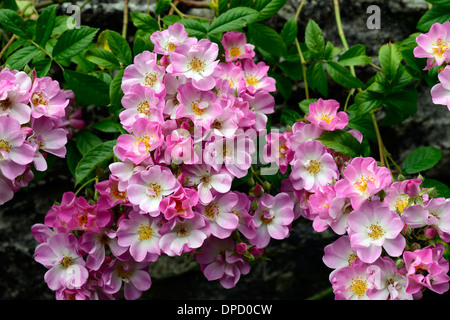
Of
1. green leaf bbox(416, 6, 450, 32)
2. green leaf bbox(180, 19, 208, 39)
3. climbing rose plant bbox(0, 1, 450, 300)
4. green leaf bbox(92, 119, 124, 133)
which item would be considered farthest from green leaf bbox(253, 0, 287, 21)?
green leaf bbox(92, 119, 124, 133)

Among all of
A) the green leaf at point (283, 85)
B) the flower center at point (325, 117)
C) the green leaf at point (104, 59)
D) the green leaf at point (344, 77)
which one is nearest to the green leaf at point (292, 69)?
the green leaf at point (283, 85)

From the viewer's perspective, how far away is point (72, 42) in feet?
3.99

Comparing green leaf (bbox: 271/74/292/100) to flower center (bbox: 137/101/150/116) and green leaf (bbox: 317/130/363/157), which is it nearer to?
green leaf (bbox: 317/130/363/157)

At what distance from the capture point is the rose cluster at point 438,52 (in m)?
1.12

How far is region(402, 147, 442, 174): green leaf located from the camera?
49.3 inches

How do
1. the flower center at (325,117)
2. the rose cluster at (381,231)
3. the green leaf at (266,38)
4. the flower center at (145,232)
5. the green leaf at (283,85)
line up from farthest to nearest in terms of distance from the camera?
the green leaf at (283,85) → the green leaf at (266,38) → the flower center at (325,117) → the flower center at (145,232) → the rose cluster at (381,231)

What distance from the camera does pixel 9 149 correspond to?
1.04m

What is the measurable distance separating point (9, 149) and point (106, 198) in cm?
22

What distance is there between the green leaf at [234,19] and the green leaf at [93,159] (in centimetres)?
37

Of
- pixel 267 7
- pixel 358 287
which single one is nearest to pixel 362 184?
pixel 358 287

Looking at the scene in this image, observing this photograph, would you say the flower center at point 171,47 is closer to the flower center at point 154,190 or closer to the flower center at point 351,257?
the flower center at point 154,190

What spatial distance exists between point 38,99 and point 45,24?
22 cm
